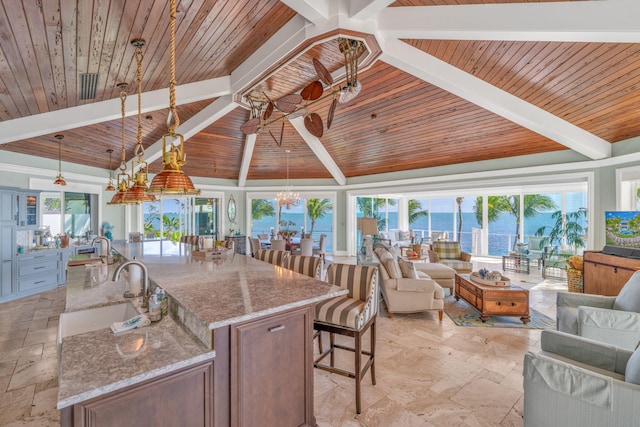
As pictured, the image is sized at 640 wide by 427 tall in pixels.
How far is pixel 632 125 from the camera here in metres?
4.22

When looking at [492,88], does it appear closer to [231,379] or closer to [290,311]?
[290,311]

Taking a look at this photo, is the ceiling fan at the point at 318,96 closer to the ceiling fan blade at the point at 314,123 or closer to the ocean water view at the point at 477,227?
the ceiling fan blade at the point at 314,123

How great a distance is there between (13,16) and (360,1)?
2.61 m

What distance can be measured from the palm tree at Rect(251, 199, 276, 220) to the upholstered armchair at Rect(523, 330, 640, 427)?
995cm

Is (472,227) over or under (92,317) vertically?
over

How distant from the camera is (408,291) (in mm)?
4203

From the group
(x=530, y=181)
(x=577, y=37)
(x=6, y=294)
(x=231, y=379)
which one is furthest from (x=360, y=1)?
(x=6, y=294)

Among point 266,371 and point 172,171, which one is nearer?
point 266,371

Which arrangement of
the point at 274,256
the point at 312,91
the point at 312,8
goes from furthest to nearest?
the point at 274,256
the point at 312,91
the point at 312,8

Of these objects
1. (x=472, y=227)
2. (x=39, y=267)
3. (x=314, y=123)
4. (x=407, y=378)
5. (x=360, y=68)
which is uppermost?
(x=360, y=68)

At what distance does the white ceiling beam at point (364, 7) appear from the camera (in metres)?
2.35

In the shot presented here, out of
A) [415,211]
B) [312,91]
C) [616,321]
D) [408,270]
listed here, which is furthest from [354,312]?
[415,211]

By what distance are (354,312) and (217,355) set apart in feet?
3.96

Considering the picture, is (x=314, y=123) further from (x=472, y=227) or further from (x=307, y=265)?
(x=472, y=227)
